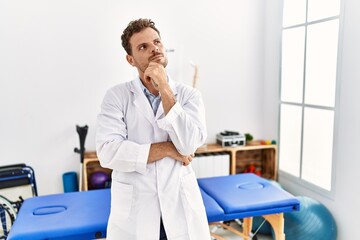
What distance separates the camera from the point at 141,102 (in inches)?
58.2

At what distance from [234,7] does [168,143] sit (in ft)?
8.20

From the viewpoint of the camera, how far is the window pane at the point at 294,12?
304 centimetres

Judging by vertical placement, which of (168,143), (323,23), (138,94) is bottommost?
(168,143)

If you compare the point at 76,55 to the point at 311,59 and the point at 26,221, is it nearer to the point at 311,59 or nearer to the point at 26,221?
the point at 26,221

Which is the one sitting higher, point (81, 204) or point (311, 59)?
point (311, 59)

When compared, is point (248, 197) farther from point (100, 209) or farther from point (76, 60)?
point (76, 60)

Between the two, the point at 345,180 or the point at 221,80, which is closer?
the point at 345,180

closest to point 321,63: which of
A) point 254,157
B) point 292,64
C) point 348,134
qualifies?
point 292,64

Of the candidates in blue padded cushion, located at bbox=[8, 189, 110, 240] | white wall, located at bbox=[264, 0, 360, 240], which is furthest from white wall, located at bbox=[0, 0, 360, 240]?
blue padded cushion, located at bbox=[8, 189, 110, 240]

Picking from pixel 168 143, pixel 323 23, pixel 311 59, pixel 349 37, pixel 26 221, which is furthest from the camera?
pixel 311 59

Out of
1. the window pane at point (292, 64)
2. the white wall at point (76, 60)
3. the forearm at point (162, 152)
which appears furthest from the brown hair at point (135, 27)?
the window pane at point (292, 64)

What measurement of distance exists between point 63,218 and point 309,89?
2.37m

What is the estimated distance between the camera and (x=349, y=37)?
8.05 feet

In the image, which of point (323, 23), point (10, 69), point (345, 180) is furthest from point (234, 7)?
point (10, 69)
